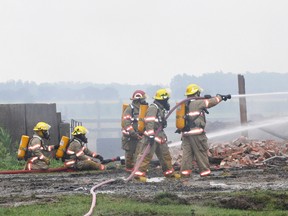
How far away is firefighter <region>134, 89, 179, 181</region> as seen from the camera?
1669 centimetres

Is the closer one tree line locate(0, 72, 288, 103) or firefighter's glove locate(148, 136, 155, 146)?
firefighter's glove locate(148, 136, 155, 146)

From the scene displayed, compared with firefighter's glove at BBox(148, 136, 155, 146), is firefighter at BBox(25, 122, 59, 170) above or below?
below

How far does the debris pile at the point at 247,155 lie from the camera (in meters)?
19.9

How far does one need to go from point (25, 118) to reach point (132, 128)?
6.83 m

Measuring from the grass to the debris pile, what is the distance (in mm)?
7610

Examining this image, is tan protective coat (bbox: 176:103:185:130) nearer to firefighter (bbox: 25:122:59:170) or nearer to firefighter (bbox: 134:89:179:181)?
firefighter (bbox: 134:89:179:181)

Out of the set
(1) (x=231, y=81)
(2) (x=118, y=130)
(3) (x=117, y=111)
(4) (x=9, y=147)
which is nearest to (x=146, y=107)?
(4) (x=9, y=147)

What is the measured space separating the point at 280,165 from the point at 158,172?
293 centimetres

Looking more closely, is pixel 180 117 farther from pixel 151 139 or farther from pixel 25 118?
pixel 25 118

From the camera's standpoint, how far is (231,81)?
90.8m

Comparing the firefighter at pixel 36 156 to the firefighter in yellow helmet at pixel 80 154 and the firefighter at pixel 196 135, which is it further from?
the firefighter at pixel 196 135

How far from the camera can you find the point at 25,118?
25438 mm

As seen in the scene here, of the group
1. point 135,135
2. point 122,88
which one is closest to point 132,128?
point 135,135

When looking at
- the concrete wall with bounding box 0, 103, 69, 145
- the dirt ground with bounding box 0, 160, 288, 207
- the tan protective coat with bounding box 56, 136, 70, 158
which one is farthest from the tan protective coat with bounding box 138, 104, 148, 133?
the concrete wall with bounding box 0, 103, 69, 145
